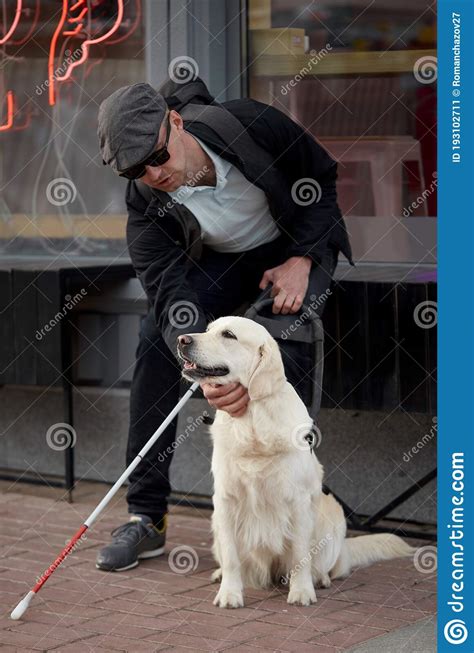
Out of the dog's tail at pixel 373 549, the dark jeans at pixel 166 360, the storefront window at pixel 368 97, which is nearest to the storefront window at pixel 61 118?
the storefront window at pixel 368 97

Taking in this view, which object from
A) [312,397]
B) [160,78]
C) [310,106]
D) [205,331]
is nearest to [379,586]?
[312,397]

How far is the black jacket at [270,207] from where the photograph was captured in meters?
4.68

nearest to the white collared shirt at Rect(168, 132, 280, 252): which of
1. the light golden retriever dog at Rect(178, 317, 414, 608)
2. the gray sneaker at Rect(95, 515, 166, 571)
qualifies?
the light golden retriever dog at Rect(178, 317, 414, 608)

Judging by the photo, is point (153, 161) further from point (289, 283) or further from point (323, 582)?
point (323, 582)

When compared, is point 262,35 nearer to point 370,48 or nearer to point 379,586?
point 370,48

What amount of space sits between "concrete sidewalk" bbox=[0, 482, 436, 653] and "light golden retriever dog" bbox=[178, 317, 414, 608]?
0.36 feet

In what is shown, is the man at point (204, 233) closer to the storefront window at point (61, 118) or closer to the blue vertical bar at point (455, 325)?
the blue vertical bar at point (455, 325)

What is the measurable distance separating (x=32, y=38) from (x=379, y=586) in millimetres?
3718

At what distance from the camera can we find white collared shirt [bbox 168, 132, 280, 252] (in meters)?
4.70

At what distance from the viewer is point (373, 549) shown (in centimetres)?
500

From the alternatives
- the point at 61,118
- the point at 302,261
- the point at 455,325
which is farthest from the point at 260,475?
the point at 61,118

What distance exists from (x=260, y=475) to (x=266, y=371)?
1.30ft

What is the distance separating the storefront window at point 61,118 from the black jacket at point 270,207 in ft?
5.63

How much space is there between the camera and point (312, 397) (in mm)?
4711
